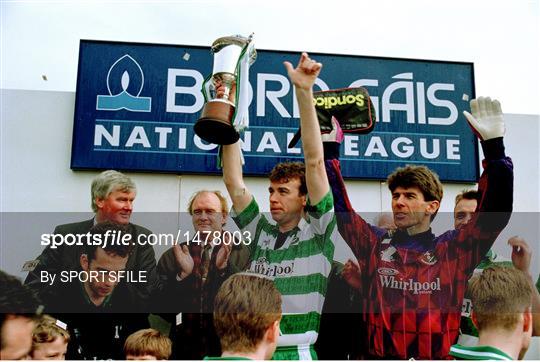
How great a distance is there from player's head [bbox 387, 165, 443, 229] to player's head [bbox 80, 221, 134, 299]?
1555mm

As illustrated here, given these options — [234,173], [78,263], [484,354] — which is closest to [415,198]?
[234,173]

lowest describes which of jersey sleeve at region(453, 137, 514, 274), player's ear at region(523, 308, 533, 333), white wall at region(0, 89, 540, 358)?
player's ear at region(523, 308, 533, 333)

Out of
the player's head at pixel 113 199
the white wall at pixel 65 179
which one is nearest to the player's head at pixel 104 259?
the player's head at pixel 113 199

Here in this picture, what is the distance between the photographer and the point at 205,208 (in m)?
4.48

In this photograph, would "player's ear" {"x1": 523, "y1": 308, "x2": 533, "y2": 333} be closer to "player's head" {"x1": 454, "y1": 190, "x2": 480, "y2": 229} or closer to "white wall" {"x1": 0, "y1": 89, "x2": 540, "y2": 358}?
"player's head" {"x1": 454, "y1": 190, "x2": 480, "y2": 229}

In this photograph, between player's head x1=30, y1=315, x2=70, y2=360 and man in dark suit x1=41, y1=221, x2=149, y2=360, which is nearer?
player's head x1=30, y1=315, x2=70, y2=360

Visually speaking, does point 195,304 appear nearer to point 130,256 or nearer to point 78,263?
point 130,256

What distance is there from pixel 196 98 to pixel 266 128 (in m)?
0.59

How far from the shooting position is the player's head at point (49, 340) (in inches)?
145

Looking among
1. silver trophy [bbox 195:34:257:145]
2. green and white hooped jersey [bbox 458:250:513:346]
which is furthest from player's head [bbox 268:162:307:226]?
green and white hooped jersey [bbox 458:250:513:346]

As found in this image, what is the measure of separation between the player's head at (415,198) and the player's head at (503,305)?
916 millimetres

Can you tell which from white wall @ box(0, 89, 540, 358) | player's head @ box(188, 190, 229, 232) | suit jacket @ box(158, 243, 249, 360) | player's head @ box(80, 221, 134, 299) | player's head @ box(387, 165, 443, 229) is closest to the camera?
player's head @ box(387, 165, 443, 229)

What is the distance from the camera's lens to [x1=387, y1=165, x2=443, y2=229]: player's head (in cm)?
371

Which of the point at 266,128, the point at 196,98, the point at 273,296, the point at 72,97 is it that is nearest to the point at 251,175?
the point at 266,128
